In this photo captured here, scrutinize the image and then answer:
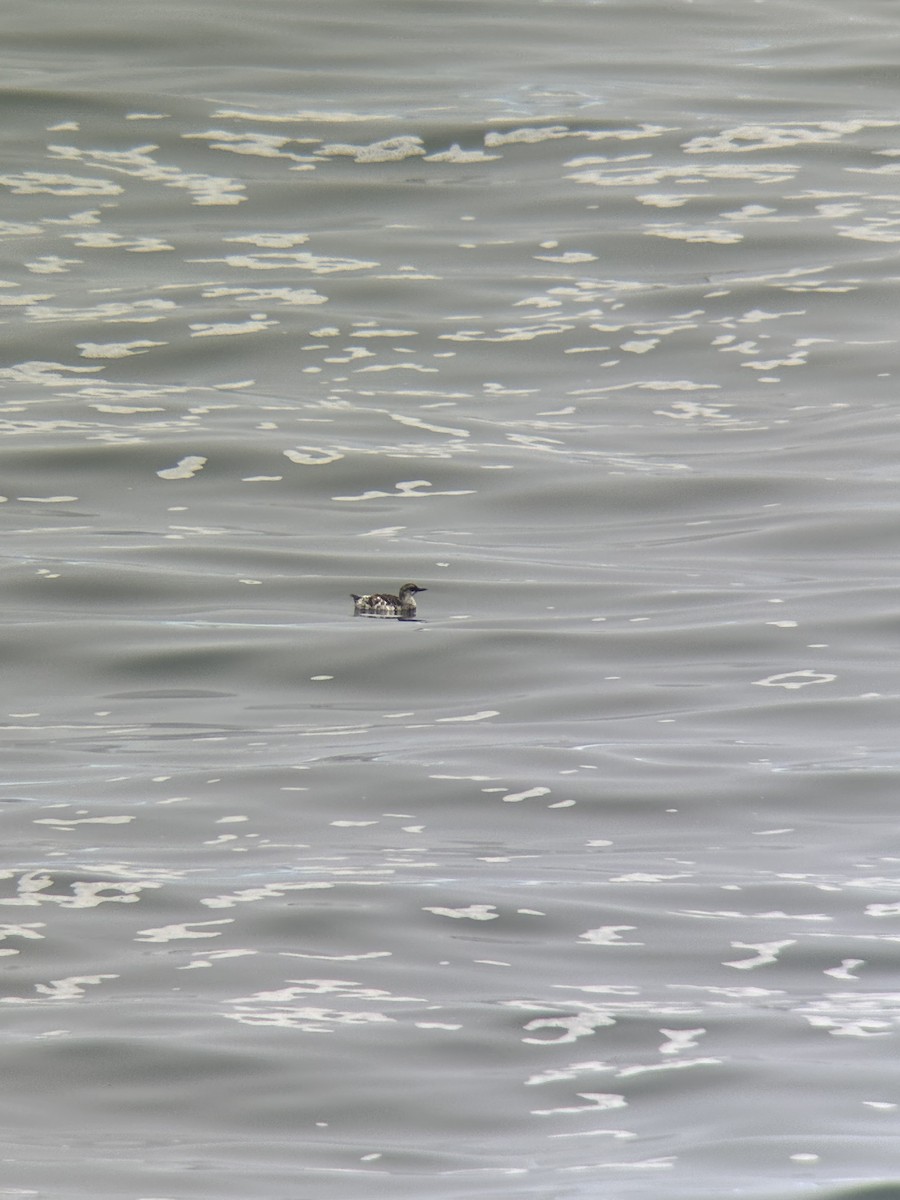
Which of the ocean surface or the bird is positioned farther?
the bird

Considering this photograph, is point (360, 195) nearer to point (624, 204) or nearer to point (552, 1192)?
point (624, 204)

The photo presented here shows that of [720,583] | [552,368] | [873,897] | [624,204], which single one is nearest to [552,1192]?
[873,897]

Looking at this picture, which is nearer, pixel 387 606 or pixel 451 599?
pixel 387 606

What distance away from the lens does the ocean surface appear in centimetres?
468

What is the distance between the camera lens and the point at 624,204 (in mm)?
16906

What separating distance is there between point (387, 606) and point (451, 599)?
0.53m

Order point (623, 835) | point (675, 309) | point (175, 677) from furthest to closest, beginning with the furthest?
1. point (675, 309)
2. point (175, 677)
3. point (623, 835)

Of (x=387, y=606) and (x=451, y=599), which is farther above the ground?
(x=451, y=599)

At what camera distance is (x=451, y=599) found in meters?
10.0

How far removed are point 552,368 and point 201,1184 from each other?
1007 cm

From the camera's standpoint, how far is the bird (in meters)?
9.52

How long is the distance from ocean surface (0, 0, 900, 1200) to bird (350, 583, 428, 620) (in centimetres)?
10

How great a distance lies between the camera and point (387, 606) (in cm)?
955

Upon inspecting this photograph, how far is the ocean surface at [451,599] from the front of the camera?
4680 millimetres
